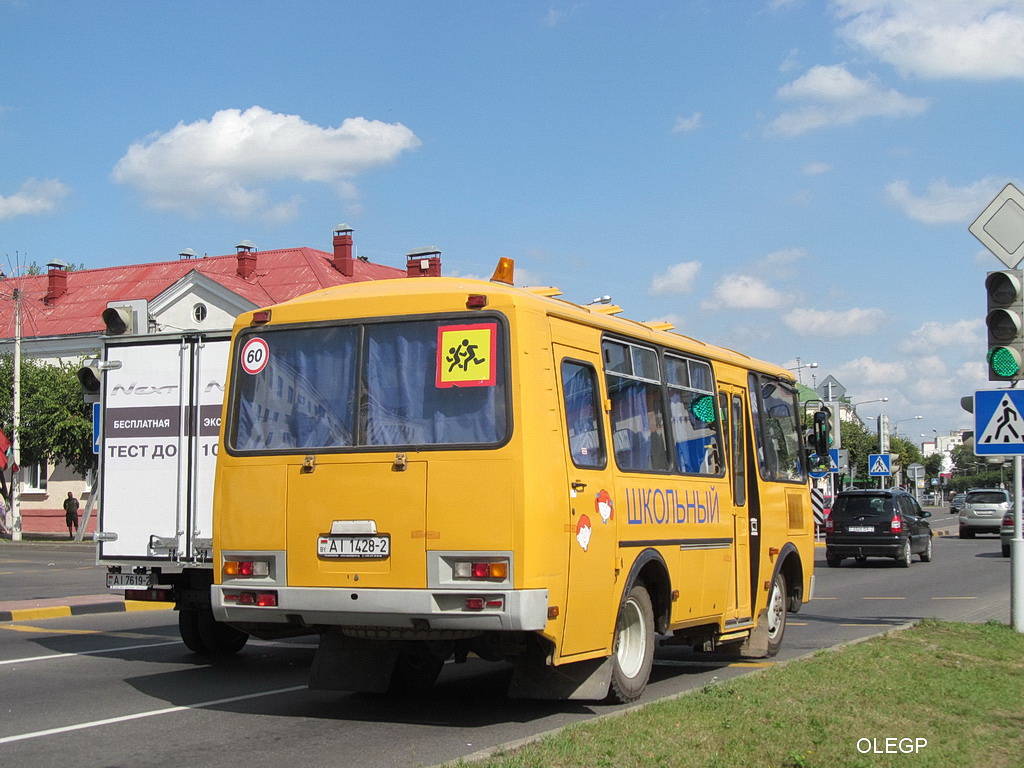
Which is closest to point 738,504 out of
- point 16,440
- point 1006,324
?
point 1006,324

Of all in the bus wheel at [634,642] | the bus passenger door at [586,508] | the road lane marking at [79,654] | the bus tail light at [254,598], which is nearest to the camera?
the bus passenger door at [586,508]

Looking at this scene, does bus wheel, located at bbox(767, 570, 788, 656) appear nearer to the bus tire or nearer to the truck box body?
the bus tire

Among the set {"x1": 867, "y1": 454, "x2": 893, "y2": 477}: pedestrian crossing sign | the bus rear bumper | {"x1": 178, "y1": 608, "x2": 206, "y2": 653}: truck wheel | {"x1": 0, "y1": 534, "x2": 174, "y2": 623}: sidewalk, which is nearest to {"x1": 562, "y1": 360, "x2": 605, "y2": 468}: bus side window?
the bus rear bumper

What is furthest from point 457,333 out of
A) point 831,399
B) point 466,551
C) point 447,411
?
point 831,399

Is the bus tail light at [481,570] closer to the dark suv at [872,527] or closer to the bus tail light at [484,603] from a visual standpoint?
the bus tail light at [484,603]

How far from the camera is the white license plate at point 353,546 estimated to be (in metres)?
8.13

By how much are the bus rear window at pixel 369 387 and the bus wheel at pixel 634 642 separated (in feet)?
6.92

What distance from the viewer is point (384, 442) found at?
27.4ft

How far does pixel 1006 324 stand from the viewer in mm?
13320

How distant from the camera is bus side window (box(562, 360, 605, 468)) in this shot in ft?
28.0

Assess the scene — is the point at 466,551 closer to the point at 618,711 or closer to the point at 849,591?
the point at 618,711

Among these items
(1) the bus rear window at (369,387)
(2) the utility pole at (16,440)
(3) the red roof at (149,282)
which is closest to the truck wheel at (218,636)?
(1) the bus rear window at (369,387)

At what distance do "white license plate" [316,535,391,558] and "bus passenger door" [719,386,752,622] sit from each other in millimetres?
4439

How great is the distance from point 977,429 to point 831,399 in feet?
108
